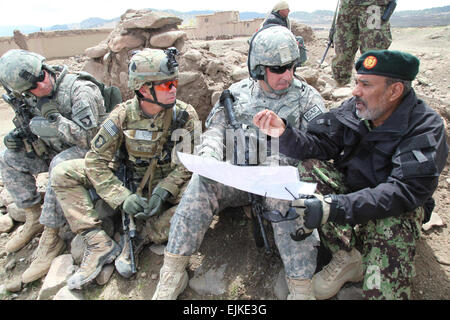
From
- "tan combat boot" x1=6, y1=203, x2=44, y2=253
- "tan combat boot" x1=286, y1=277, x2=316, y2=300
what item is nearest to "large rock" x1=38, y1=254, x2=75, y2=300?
"tan combat boot" x1=6, y1=203, x2=44, y2=253

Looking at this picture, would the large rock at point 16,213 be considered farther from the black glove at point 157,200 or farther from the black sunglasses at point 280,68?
the black sunglasses at point 280,68

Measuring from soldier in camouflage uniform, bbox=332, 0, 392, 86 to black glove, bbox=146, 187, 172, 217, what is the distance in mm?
3614

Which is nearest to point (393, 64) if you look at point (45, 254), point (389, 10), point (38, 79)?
point (389, 10)

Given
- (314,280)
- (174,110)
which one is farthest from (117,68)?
(314,280)

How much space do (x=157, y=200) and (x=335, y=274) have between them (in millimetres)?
1717

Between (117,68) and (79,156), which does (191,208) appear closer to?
(79,156)

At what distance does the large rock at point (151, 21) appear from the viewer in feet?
16.8

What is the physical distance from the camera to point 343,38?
4.84 metres

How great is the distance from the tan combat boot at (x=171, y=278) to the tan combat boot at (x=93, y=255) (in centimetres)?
78

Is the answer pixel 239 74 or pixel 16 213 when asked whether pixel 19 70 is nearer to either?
pixel 16 213

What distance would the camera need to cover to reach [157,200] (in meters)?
2.98

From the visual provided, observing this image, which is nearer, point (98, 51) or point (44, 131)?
point (44, 131)

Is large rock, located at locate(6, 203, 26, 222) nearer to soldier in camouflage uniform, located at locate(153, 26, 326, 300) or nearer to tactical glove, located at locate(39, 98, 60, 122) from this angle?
tactical glove, located at locate(39, 98, 60, 122)

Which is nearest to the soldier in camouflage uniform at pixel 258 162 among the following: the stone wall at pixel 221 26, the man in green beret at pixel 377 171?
the man in green beret at pixel 377 171
